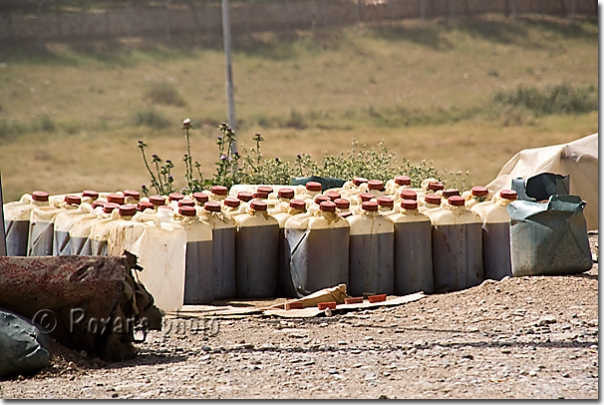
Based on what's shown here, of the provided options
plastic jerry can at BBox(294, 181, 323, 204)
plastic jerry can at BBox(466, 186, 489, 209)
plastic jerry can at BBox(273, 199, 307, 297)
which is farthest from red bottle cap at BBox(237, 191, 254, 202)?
plastic jerry can at BBox(466, 186, 489, 209)

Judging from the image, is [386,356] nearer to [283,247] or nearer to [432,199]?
[283,247]

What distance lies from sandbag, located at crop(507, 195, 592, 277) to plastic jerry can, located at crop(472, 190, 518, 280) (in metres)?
0.35

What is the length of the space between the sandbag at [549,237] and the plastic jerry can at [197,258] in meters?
1.64

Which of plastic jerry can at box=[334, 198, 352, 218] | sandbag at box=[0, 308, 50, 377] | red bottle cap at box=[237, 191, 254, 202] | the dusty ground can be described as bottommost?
the dusty ground

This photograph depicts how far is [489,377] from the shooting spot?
293cm

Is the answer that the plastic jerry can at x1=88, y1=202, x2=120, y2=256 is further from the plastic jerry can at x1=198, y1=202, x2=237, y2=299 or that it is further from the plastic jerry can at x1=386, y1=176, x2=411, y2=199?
the plastic jerry can at x1=386, y1=176, x2=411, y2=199

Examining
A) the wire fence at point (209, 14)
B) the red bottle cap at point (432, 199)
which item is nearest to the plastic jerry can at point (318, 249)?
the red bottle cap at point (432, 199)

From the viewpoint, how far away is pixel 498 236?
4.98 metres

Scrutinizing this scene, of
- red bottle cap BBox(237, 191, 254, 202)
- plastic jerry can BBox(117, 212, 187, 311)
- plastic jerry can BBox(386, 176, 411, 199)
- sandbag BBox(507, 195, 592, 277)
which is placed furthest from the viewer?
plastic jerry can BBox(386, 176, 411, 199)

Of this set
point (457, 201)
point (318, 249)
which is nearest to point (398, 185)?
point (457, 201)

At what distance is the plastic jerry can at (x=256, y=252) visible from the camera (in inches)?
190

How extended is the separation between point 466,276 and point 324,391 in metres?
2.25

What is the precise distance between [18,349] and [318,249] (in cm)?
191

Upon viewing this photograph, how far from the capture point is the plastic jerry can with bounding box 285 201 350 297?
4.62 m
